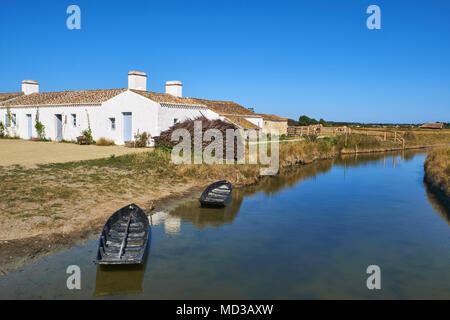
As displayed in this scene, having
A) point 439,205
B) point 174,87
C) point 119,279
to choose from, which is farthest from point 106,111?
point 439,205

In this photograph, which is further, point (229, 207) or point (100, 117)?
point (100, 117)

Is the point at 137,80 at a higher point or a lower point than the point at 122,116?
higher

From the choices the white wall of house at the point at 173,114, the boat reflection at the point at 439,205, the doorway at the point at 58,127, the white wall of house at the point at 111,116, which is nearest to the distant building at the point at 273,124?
the white wall of house at the point at 111,116

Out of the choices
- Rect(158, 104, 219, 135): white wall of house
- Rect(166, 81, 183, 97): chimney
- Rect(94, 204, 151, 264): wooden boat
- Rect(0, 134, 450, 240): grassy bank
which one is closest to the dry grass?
Rect(158, 104, 219, 135): white wall of house

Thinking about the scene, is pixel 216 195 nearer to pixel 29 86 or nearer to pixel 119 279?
pixel 119 279

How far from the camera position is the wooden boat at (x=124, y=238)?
26.0ft

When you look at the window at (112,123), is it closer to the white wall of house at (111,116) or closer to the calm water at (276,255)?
the white wall of house at (111,116)

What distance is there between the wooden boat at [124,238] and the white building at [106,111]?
1590 cm

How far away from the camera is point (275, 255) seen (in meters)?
9.65

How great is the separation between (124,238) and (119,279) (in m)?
1.13

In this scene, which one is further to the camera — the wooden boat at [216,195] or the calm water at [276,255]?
the wooden boat at [216,195]

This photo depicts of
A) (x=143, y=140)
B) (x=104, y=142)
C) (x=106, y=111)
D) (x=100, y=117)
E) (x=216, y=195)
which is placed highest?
(x=106, y=111)

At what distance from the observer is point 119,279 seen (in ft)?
25.9
